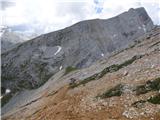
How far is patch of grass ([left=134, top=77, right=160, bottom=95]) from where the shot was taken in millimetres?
46088

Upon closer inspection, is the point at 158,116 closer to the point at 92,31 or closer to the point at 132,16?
the point at 92,31

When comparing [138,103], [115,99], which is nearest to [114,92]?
[115,99]

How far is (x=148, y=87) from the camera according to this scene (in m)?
46.9

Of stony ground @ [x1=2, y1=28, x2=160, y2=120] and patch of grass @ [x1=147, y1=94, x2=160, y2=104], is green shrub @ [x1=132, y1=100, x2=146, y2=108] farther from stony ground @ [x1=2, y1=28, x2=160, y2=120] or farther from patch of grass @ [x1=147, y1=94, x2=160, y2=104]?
patch of grass @ [x1=147, y1=94, x2=160, y2=104]

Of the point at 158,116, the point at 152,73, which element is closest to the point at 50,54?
the point at 152,73

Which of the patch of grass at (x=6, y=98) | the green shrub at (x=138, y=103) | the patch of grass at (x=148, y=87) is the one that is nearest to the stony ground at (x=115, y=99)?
the green shrub at (x=138, y=103)

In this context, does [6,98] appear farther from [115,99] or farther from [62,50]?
[115,99]

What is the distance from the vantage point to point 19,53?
17362cm

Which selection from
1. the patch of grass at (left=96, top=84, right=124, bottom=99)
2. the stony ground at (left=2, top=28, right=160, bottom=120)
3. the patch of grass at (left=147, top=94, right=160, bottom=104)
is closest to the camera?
the stony ground at (left=2, top=28, right=160, bottom=120)

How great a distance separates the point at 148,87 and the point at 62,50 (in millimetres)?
116987

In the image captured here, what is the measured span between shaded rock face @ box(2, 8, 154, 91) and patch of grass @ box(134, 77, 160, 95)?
10260cm

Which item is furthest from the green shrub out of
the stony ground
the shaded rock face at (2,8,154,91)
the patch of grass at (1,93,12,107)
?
the shaded rock face at (2,8,154,91)

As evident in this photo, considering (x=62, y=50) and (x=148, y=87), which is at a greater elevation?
(x=62, y=50)

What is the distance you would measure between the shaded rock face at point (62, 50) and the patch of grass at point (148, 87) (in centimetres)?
10260
